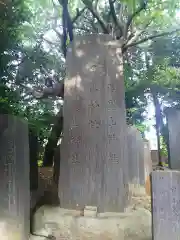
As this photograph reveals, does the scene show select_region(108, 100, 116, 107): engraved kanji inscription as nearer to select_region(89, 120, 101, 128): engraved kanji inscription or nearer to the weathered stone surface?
select_region(89, 120, 101, 128): engraved kanji inscription

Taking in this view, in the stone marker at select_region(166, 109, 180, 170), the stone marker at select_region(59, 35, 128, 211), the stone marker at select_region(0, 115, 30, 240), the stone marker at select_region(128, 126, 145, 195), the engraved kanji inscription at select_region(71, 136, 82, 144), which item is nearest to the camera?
the stone marker at select_region(0, 115, 30, 240)

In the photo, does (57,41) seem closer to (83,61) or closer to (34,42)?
(34,42)

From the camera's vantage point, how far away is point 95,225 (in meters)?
3.70

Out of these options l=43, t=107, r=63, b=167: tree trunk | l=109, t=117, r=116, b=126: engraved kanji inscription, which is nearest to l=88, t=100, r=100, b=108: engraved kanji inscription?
l=109, t=117, r=116, b=126: engraved kanji inscription

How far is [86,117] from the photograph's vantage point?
424 cm

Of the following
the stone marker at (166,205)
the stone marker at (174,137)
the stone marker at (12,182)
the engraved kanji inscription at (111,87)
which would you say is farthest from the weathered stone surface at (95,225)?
the engraved kanji inscription at (111,87)

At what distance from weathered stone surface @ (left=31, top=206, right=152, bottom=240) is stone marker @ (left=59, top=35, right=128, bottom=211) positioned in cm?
26

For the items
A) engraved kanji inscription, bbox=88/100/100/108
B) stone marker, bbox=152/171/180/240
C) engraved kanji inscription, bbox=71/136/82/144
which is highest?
engraved kanji inscription, bbox=88/100/100/108

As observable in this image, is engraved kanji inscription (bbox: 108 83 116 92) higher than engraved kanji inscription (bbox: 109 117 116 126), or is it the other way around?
engraved kanji inscription (bbox: 108 83 116 92)

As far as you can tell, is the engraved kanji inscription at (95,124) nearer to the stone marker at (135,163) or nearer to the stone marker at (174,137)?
the stone marker at (174,137)

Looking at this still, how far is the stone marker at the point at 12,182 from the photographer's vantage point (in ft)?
10.4

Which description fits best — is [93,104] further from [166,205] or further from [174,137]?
[166,205]

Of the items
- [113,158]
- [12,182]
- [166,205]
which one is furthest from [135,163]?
[12,182]

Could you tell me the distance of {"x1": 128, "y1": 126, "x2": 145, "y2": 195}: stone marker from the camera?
20.8 ft
